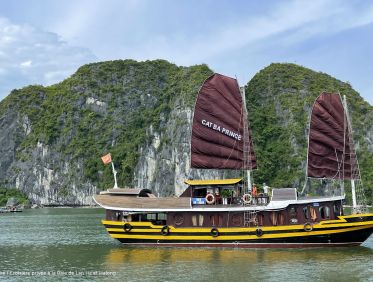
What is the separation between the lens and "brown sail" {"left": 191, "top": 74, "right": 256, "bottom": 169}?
27.6 meters

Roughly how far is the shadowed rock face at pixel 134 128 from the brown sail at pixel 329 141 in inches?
2556

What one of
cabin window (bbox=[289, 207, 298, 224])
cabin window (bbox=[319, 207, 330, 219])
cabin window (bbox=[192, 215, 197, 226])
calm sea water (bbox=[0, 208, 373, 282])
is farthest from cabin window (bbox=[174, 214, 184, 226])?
cabin window (bbox=[319, 207, 330, 219])

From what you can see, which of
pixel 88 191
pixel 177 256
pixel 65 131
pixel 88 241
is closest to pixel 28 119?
pixel 65 131

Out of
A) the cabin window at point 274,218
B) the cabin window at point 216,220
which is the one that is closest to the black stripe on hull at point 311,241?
the cabin window at point 274,218

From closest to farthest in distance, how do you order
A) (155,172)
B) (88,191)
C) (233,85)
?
(233,85) < (155,172) < (88,191)

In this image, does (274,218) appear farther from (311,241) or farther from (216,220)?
(216,220)

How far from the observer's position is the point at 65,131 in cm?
12588

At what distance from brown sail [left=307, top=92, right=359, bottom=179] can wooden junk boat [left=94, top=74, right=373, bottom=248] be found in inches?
2.0

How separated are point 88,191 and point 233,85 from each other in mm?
93145

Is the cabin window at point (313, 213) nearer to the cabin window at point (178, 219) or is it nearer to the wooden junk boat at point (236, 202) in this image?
the wooden junk boat at point (236, 202)

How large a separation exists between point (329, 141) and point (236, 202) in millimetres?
5905

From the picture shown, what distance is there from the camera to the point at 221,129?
27.7 m

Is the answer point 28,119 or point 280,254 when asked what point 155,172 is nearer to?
point 28,119

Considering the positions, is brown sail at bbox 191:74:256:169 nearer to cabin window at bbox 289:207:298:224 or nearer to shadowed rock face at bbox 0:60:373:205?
cabin window at bbox 289:207:298:224
